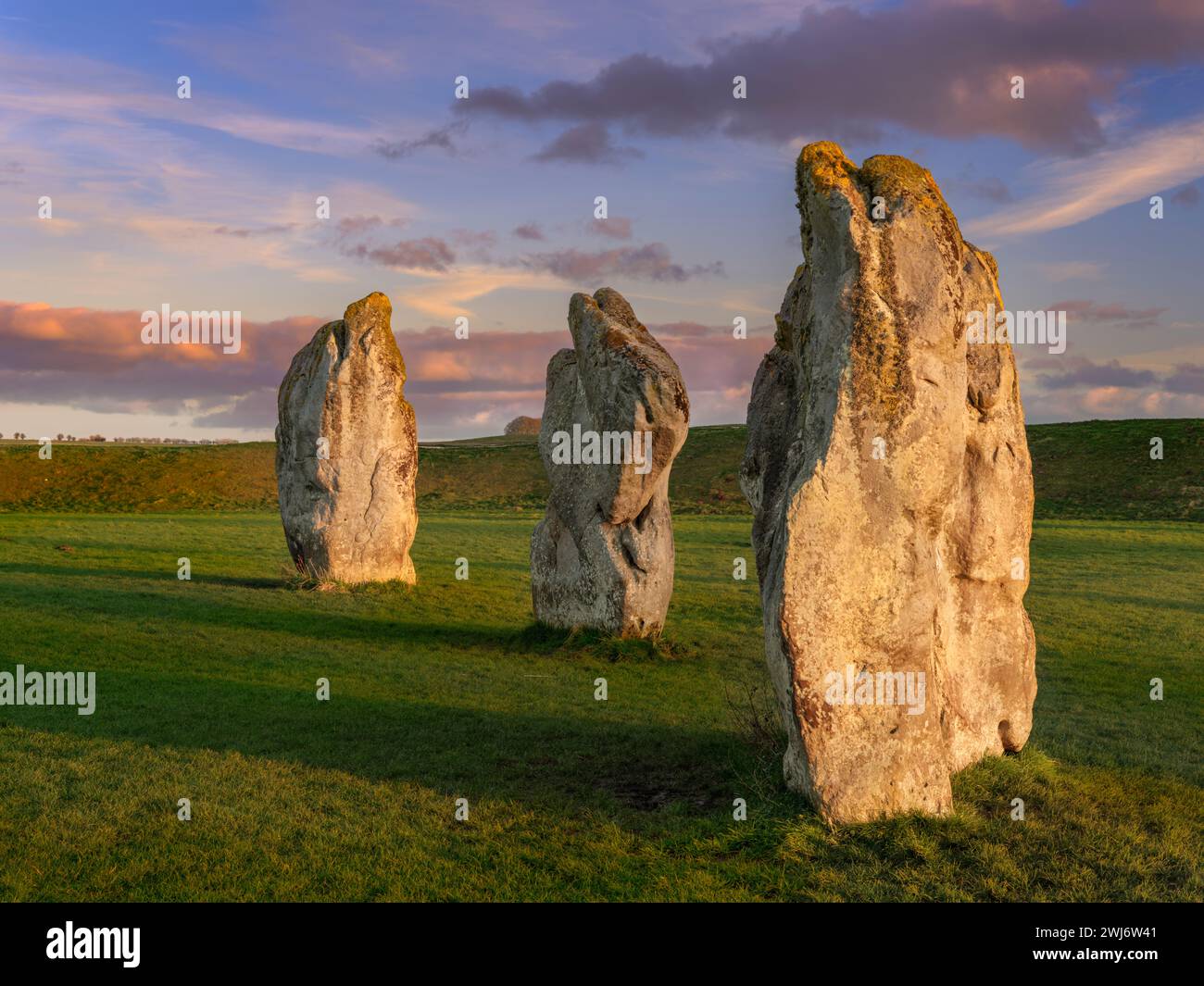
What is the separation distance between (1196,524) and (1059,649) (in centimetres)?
3085

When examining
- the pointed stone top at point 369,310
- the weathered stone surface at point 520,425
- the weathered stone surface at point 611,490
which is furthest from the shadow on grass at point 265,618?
the weathered stone surface at point 520,425

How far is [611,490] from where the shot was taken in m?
16.5

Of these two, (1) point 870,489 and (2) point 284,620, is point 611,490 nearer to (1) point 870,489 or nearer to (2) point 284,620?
(2) point 284,620

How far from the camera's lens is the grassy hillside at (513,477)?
54719 mm

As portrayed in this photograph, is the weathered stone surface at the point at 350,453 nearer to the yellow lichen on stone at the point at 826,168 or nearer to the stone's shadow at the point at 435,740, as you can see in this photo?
the stone's shadow at the point at 435,740

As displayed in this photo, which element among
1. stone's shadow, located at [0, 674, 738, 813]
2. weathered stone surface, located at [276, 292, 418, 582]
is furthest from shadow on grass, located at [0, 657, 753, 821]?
weathered stone surface, located at [276, 292, 418, 582]

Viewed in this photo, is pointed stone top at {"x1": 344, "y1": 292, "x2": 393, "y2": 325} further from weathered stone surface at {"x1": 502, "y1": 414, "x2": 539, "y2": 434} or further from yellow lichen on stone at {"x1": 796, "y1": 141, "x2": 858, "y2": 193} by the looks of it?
weathered stone surface at {"x1": 502, "y1": 414, "x2": 539, "y2": 434}

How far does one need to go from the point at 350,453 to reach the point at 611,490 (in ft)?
26.4

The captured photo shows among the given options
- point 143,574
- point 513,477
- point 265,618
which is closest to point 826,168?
point 265,618

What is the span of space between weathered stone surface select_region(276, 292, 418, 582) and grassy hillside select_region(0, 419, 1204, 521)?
3167 centimetres

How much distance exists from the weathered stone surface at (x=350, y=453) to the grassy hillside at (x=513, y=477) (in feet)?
104

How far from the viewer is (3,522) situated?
129 ft

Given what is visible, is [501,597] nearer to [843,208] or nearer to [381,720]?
[381,720]

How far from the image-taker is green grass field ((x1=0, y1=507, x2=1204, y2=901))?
791cm
